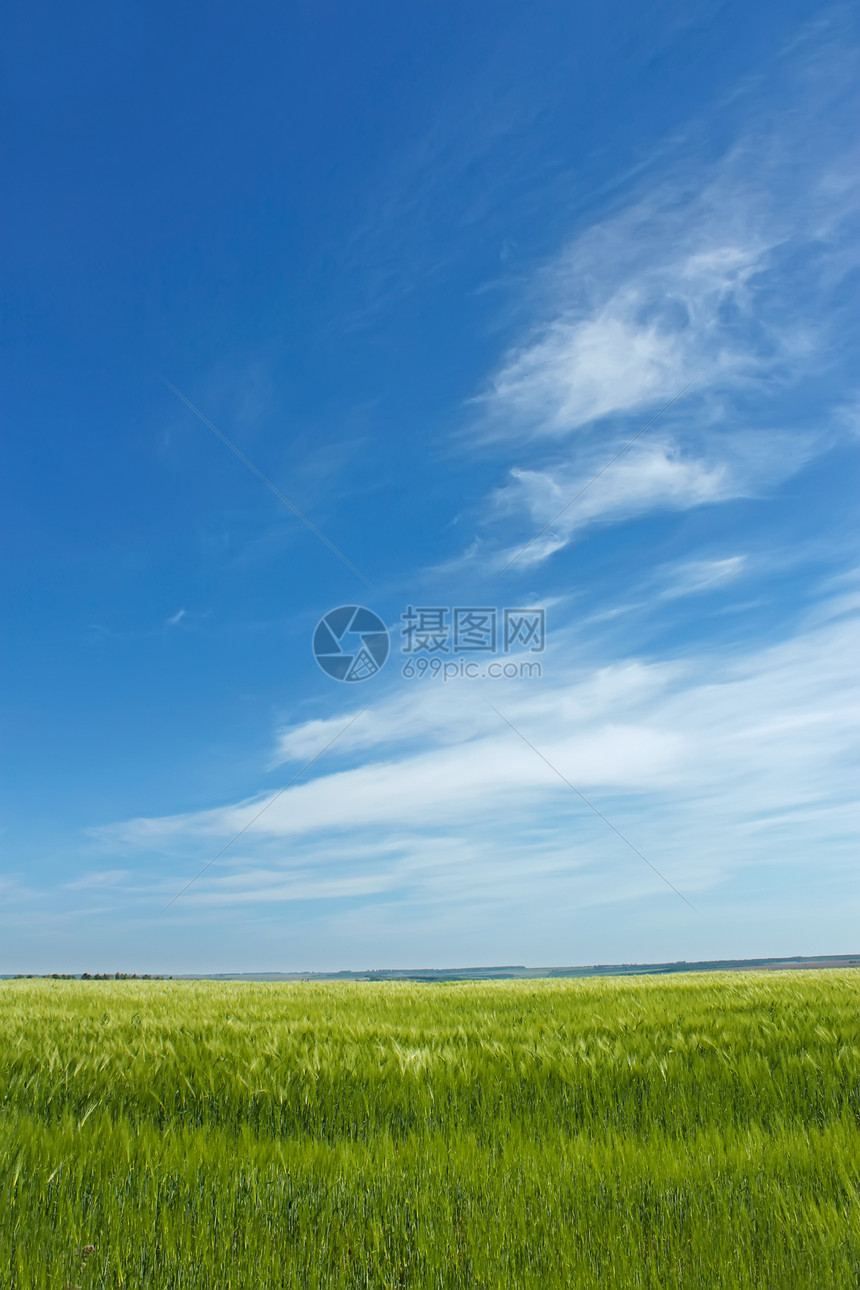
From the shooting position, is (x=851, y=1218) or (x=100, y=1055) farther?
(x=100, y=1055)

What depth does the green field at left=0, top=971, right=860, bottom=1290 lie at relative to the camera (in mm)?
2234

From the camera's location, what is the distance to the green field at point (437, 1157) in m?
2.23

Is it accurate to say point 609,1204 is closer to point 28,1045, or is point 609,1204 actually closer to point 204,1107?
point 204,1107

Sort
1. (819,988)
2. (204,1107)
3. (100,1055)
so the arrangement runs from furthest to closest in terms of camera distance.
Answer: (819,988) → (100,1055) → (204,1107)

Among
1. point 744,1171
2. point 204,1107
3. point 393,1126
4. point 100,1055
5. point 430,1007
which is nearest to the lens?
point 744,1171

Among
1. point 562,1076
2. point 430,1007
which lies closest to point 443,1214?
point 562,1076

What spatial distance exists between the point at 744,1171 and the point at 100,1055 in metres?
4.28

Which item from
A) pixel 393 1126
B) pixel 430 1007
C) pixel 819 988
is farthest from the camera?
pixel 819 988

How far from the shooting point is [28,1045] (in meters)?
5.59

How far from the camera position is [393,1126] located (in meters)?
3.79

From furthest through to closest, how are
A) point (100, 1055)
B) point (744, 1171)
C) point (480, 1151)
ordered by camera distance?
point (100, 1055)
point (480, 1151)
point (744, 1171)

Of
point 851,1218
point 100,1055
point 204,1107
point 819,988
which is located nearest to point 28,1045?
point 100,1055

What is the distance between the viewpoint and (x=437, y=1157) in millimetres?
3055

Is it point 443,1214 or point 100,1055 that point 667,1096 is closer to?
point 443,1214
